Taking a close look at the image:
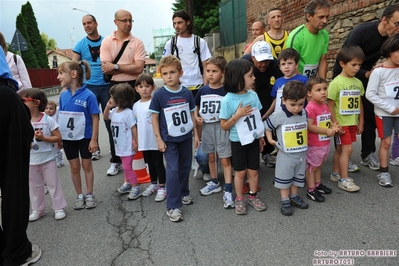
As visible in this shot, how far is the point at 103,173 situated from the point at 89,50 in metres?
2.07

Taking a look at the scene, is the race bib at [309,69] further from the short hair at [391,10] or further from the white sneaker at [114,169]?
the white sneaker at [114,169]

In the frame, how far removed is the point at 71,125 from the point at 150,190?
125 cm

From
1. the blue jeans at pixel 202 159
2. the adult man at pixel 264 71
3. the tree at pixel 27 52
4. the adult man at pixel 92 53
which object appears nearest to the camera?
the adult man at pixel 264 71

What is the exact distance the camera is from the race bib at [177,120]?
10.6ft

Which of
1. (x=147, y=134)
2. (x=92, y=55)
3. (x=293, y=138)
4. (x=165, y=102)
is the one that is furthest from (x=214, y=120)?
(x=92, y=55)

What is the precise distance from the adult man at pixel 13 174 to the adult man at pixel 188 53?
91.9 inches

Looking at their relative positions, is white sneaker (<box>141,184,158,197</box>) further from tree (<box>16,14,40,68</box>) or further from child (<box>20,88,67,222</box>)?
tree (<box>16,14,40,68</box>)

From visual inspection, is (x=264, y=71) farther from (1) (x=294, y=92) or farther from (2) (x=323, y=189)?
(2) (x=323, y=189)

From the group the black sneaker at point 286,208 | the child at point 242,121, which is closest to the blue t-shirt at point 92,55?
the child at point 242,121

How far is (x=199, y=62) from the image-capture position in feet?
14.5

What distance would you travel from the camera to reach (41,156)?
331 centimetres

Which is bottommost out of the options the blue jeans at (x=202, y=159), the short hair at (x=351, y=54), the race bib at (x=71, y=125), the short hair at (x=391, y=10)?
the blue jeans at (x=202, y=159)

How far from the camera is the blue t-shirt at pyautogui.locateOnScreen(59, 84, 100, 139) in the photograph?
3.53 meters

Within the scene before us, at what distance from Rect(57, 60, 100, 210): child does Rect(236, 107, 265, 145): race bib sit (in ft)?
5.44
